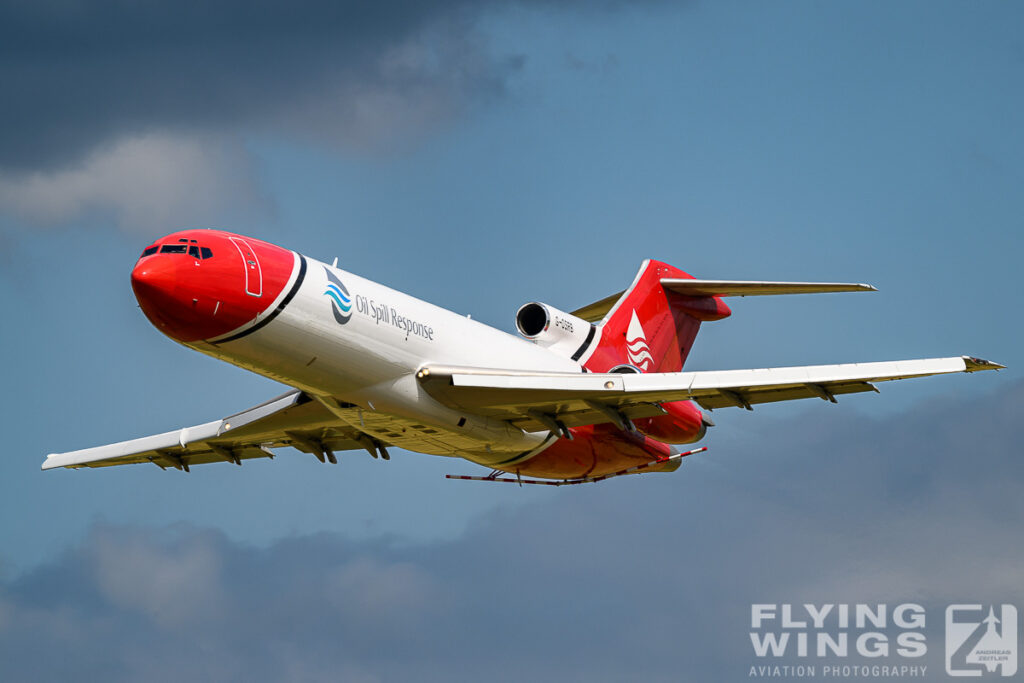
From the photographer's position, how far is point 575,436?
30.0m

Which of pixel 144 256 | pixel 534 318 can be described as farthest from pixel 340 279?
pixel 534 318

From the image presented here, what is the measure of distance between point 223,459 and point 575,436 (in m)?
9.01

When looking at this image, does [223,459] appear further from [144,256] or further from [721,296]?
[721,296]

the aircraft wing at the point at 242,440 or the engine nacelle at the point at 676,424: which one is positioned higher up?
the engine nacelle at the point at 676,424

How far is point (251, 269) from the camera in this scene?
24.0 meters

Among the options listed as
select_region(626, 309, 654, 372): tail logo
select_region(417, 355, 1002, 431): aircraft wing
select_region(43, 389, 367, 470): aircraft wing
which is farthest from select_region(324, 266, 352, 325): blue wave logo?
select_region(626, 309, 654, 372): tail logo

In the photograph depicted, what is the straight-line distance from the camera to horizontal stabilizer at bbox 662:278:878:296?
31.1m

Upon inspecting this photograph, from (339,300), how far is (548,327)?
7362mm

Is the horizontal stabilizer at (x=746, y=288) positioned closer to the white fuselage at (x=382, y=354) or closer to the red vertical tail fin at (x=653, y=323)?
the red vertical tail fin at (x=653, y=323)

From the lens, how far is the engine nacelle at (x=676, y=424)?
3055 cm

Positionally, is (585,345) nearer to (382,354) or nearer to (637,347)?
(637,347)

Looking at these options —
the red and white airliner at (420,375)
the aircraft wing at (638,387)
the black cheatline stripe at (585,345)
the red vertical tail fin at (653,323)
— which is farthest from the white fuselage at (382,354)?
the red vertical tail fin at (653,323)

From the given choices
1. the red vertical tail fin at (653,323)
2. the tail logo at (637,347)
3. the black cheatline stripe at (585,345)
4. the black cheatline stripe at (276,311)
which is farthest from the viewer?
the tail logo at (637,347)

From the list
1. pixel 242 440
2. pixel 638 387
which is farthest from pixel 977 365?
pixel 242 440
